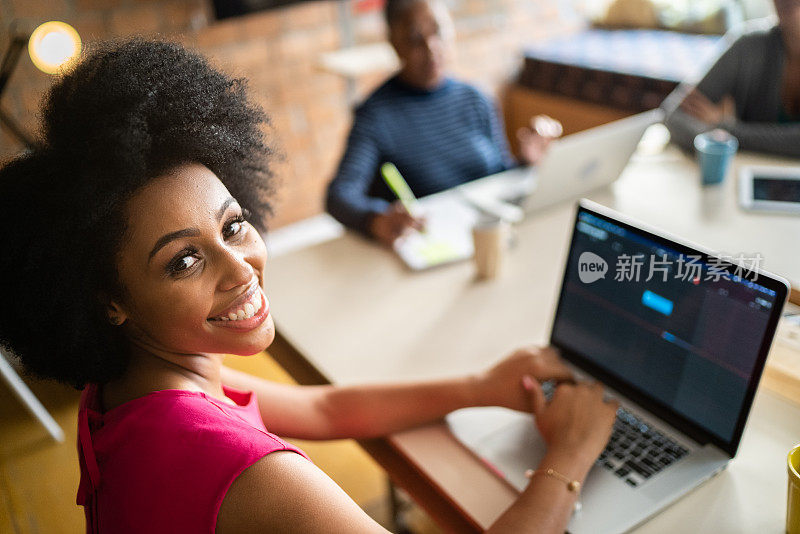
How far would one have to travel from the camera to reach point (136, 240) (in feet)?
2.40

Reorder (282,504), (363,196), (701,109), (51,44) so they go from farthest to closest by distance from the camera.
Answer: (701,109)
(363,196)
(51,44)
(282,504)

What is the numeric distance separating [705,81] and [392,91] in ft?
3.28

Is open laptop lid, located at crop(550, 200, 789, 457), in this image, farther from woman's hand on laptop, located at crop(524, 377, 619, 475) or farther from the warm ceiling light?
the warm ceiling light

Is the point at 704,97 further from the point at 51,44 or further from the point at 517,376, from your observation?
the point at 51,44

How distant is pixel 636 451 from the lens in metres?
0.94

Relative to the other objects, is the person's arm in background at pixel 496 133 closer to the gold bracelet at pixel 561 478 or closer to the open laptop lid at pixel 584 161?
the open laptop lid at pixel 584 161

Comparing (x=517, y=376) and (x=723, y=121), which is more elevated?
(x=723, y=121)

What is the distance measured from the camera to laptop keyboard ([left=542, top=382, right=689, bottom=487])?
35.6 inches

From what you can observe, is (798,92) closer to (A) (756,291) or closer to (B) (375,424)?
(A) (756,291)

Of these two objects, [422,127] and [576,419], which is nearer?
[576,419]

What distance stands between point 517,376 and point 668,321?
0.80 feet

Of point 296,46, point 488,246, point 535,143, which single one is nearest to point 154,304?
point 488,246

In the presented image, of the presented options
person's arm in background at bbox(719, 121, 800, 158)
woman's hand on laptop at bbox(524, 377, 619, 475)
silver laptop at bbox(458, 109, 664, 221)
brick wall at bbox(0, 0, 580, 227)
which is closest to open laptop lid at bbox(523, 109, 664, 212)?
silver laptop at bbox(458, 109, 664, 221)

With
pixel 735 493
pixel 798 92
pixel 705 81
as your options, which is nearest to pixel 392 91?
pixel 705 81
